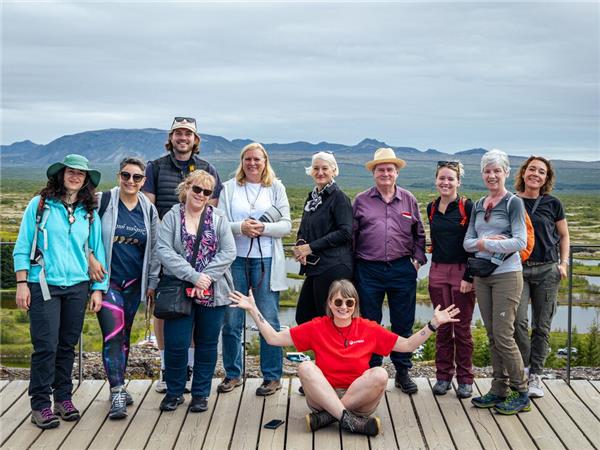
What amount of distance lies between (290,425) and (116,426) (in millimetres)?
1236

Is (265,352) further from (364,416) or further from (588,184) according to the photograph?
(588,184)

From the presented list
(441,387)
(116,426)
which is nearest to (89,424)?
(116,426)

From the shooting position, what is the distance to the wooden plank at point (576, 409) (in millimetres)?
4941

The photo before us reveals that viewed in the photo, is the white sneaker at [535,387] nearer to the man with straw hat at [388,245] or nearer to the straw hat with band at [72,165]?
the man with straw hat at [388,245]

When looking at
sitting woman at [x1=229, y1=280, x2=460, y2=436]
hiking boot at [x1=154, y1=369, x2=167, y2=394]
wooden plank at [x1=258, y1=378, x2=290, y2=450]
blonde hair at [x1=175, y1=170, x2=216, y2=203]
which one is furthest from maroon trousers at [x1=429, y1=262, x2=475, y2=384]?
hiking boot at [x1=154, y1=369, x2=167, y2=394]

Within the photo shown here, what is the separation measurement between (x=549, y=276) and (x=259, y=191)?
233 centimetres

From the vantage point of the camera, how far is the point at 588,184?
521 ft

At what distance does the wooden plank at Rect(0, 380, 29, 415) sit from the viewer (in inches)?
216

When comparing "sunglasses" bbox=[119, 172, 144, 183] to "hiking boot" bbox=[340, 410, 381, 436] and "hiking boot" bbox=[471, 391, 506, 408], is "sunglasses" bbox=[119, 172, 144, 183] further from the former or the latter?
"hiking boot" bbox=[471, 391, 506, 408]

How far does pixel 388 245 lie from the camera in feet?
18.0

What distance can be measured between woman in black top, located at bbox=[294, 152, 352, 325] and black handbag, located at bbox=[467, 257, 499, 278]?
93 centimetres

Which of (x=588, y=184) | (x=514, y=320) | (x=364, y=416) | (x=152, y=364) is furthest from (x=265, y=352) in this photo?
(x=588, y=184)

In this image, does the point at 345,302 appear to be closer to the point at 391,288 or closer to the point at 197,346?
the point at 391,288

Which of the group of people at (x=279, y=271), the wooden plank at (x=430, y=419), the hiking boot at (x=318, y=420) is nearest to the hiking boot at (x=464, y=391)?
the group of people at (x=279, y=271)
